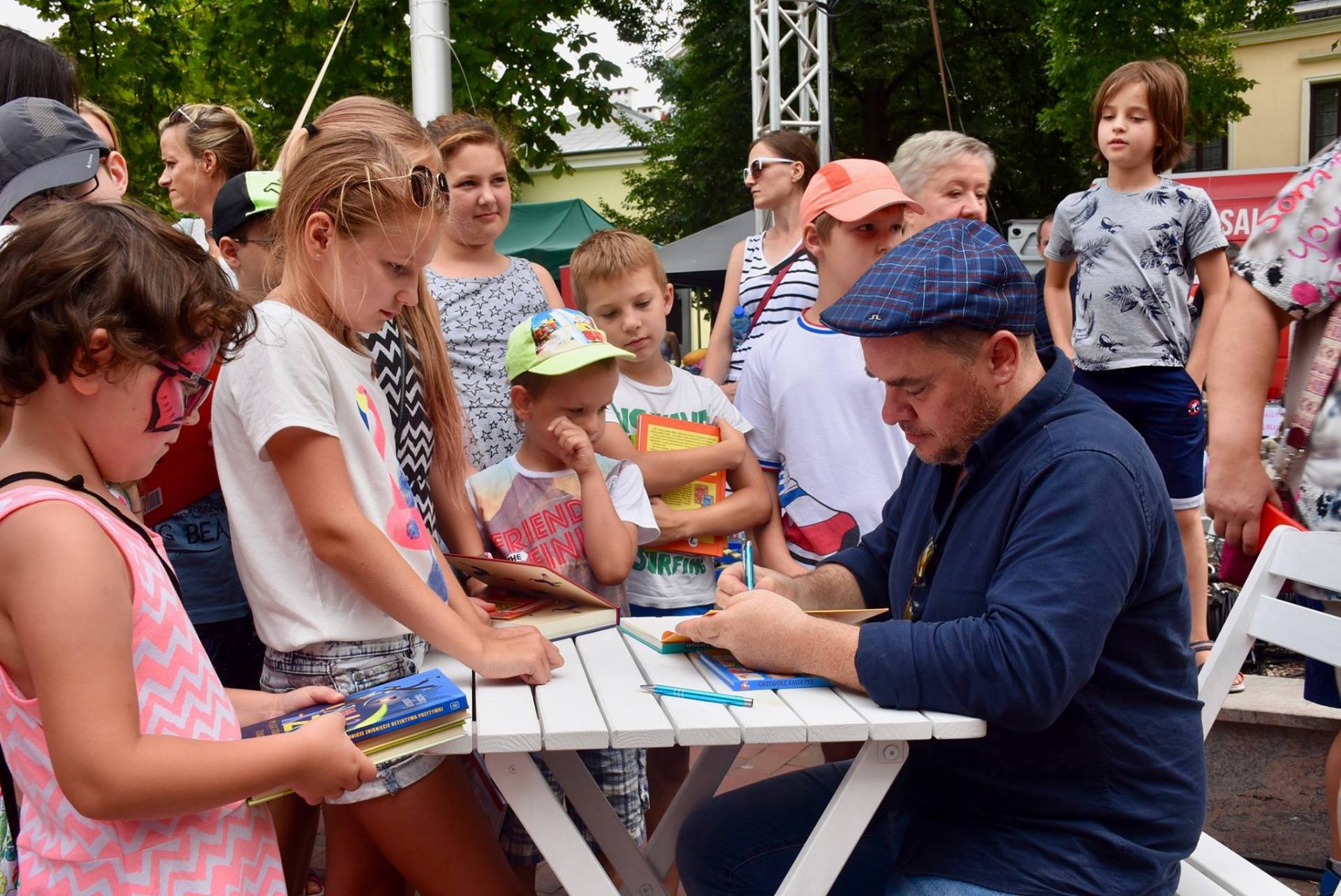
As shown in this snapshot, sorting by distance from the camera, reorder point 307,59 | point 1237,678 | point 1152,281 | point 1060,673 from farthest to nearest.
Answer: point 307,59 < point 1152,281 < point 1237,678 < point 1060,673

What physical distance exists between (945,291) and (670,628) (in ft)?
2.92

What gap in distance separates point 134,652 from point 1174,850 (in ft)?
4.84

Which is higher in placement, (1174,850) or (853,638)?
(853,638)

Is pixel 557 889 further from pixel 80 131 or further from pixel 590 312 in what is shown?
pixel 80 131

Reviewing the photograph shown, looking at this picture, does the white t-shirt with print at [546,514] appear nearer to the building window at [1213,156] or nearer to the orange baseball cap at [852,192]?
the orange baseball cap at [852,192]

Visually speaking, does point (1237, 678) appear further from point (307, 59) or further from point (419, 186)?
point (307, 59)

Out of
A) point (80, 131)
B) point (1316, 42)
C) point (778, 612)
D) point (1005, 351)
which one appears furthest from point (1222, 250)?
point (1316, 42)

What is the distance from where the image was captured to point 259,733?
153 cm

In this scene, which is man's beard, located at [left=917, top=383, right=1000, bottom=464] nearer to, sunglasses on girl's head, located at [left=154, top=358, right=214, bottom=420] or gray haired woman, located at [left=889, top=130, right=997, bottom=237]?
sunglasses on girl's head, located at [left=154, top=358, right=214, bottom=420]

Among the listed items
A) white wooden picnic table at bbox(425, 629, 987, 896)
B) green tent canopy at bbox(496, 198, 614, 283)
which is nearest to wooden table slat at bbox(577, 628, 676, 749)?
white wooden picnic table at bbox(425, 629, 987, 896)

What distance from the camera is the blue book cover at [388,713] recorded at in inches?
59.6

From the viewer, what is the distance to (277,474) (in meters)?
1.87

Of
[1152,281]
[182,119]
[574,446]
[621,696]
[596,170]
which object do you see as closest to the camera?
[621,696]

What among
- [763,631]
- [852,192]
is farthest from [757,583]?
[852,192]
